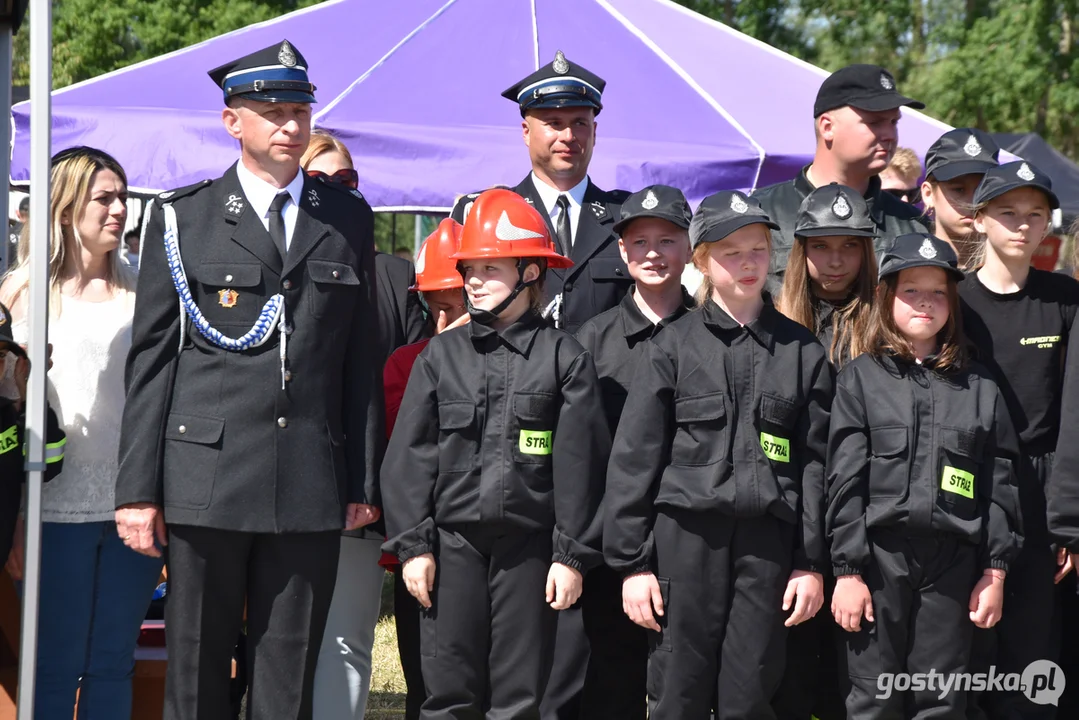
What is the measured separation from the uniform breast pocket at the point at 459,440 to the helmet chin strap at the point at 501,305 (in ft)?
0.90

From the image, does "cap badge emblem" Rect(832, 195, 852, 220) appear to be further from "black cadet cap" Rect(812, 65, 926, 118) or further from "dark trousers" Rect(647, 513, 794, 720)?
"dark trousers" Rect(647, 513, 794, 720)

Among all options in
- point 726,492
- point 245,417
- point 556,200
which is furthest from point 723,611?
point 556,200

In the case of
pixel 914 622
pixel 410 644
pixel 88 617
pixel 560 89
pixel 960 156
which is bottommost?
pixel 410 644

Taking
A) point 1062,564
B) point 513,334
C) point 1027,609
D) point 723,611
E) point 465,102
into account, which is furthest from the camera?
point 465,102

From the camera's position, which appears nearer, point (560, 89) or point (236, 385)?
point (236, 385)

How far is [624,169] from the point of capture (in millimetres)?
6461

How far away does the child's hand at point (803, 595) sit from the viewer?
3883 millimetres

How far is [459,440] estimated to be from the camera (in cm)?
396

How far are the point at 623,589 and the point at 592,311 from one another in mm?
1181

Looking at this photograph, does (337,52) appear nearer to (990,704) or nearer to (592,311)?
(592,311)

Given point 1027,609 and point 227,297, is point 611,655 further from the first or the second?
point 227,297

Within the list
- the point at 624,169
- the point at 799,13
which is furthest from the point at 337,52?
the point at 799,13

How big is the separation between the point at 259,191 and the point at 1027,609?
8.92ft

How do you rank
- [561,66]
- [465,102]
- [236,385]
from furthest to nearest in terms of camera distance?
[465,102]
[561,66]
[236,385]
